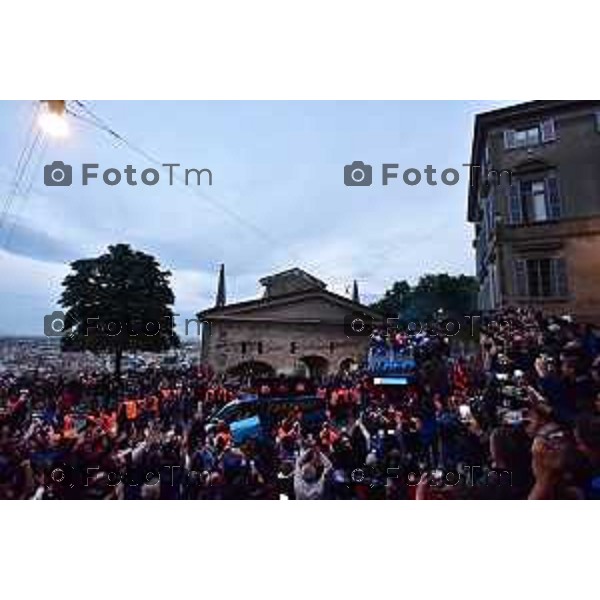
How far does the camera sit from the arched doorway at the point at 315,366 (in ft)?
13.2

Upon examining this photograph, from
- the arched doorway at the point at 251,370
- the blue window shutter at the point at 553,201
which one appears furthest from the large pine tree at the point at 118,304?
the blue window shutter at the point at 553,201

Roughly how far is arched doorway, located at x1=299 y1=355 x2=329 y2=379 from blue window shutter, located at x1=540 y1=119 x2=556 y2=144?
2.30 meters

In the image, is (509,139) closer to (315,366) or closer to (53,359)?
(315,366)

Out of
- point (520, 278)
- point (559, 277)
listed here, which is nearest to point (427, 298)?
point (520, 278)

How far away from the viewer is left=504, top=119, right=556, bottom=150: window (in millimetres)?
3961

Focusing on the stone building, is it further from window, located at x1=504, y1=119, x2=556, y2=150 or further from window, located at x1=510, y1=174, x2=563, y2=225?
window, located at x1=504, y1=119, x2=556, y2=150

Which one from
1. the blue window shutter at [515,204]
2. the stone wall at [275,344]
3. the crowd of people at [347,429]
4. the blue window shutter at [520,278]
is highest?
the blue window shutter at [515,204]

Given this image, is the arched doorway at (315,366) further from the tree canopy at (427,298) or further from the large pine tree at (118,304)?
the large pine tree at (118,304)

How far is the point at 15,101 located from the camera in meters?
3.76

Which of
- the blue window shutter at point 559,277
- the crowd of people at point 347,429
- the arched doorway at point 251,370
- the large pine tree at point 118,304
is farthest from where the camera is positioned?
the arched doorway at point 251,370

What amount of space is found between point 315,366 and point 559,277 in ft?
6.18

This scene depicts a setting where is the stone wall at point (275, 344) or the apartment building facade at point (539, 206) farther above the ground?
the apartment building facade at point (539, 206)
